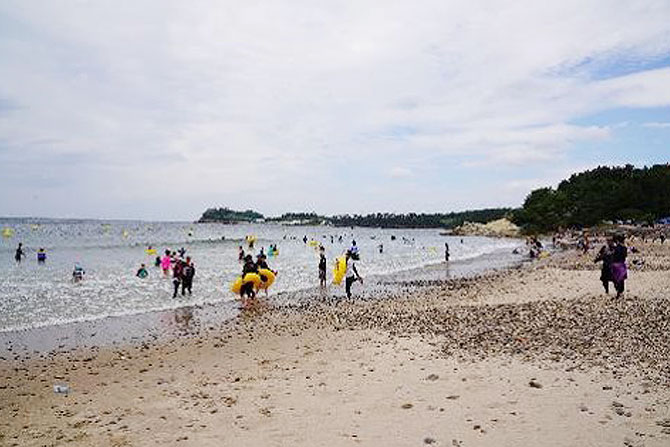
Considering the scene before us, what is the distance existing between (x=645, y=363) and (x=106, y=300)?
803 inches

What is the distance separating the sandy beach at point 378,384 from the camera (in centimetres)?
663

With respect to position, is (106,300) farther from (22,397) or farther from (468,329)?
(468,329)

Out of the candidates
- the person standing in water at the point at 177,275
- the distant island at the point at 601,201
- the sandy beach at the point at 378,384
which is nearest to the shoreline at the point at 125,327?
the sandy beach at the point at 378,384

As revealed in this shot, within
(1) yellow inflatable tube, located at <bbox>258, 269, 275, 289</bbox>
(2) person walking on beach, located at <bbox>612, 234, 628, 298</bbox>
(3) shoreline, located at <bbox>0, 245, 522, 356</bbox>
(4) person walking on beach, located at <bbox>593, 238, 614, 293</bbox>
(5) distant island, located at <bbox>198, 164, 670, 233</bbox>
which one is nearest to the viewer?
(3) shoreline, located at <bbox>0, 245, 522, 356</bbox>

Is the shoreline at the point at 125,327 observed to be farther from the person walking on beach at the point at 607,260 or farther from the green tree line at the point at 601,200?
the green tree line at the point at 601,200

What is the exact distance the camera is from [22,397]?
9445 millimetres

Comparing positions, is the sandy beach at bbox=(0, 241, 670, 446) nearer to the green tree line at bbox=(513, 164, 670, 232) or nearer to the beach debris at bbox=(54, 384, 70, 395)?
the beach debris at bbox=(54, 384, 70, 395)

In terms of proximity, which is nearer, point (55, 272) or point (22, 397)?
point (22, 397)

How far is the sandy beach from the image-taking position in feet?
21.8

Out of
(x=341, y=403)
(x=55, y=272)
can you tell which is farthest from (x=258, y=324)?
(x=55, y=272)

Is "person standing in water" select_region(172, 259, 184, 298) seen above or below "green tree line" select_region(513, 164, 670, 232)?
below

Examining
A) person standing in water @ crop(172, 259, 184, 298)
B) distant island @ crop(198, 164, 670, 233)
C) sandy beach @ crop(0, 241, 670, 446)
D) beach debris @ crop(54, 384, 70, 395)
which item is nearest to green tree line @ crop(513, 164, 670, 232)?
distant island @ crop(198, 164, 670, 233)

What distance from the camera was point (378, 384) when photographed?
28.4 feet

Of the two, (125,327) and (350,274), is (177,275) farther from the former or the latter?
(350,274)
